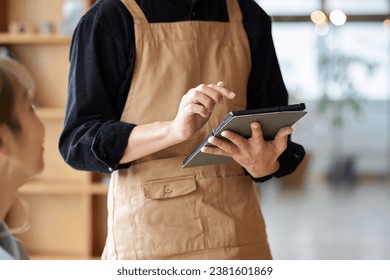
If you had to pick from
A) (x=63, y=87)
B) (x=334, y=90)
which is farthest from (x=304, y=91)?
(x=63, y=87)

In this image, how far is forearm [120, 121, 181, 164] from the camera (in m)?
1.37

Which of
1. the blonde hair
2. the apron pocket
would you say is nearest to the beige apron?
the apron pocket

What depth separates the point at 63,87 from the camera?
12.7ft

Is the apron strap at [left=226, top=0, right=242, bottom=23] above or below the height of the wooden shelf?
above

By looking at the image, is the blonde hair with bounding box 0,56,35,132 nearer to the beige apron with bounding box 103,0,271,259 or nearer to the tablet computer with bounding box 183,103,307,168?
the beige apron with bounding box 103,0,271,259

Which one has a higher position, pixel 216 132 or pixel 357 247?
pixel 216 132

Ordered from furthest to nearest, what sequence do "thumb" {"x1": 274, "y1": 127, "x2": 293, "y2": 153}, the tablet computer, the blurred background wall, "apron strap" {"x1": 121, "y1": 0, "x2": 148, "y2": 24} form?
the blurred background wall
"apron strap" {"x1": 121, "y1": 0, "x2": 148, "y2": 24}
"thumb" {"x1": 274, "y1": 127, "x2": 293, "y2": 153}
the tablet computer

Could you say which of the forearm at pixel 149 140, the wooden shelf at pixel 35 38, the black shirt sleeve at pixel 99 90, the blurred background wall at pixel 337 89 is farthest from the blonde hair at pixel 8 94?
the blurred background wall at pixel 337 89

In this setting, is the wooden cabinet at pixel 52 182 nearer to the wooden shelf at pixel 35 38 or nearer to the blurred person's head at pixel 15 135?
the wooden shelf at pixel 35 38

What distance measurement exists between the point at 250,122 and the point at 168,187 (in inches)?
10.5

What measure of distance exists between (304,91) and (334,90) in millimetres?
451

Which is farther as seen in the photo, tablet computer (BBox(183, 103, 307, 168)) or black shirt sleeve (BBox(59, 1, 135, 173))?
black shirt sleeve (BBox(59, 1, 135, 173))

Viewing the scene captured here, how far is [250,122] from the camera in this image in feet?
4.30
